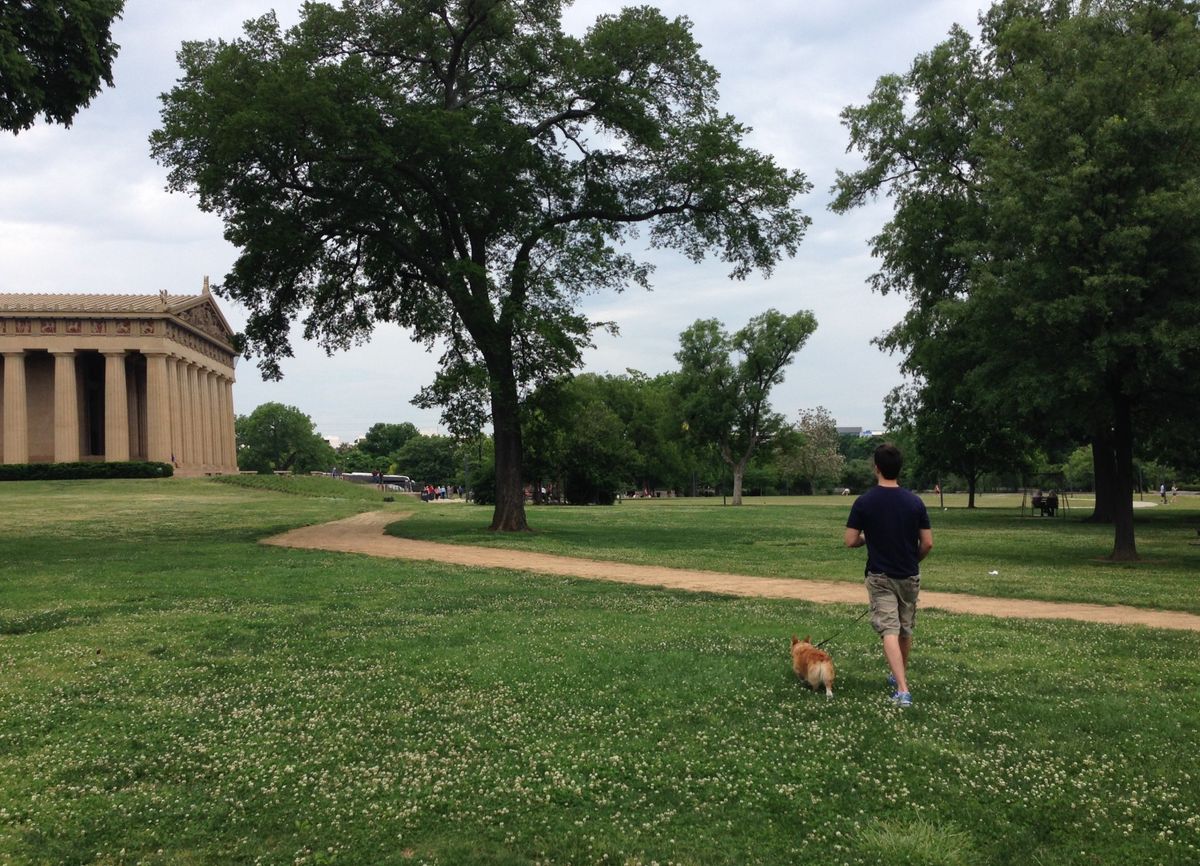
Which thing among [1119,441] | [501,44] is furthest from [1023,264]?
[501,44]

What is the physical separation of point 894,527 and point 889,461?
1.77 ft

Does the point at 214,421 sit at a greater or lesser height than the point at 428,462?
greater

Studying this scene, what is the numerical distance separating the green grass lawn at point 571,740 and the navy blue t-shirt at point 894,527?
109 cm

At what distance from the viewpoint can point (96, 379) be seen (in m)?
73.7

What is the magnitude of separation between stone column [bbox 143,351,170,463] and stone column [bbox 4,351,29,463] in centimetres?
876

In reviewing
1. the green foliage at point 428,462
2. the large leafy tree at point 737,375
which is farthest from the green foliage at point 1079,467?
the green foliage at point 428,462

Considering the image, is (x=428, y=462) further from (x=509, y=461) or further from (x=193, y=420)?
(x=509, y=461)

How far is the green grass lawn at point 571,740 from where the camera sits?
4.50 m

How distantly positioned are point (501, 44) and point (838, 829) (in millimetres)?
26667

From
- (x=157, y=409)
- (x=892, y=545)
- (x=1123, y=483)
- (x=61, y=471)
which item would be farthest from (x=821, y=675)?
(x=157, y=409)

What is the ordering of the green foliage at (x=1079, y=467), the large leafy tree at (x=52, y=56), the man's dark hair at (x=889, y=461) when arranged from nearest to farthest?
1. the man's dark hair at (x=889, y=461)
2. the large leafy tree at (x=52, y=56)
3. the green foliage at (x=1079, y=467)

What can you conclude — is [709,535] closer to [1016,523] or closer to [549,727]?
[1016,523]

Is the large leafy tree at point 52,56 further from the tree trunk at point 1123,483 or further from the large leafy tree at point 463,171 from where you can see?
the tree trunk at point 1123,483

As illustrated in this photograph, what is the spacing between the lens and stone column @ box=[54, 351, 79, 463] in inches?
2628
